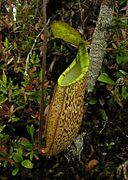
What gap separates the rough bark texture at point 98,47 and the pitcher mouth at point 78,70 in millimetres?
108

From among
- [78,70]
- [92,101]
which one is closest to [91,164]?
[92,101]

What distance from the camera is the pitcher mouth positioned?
116cm

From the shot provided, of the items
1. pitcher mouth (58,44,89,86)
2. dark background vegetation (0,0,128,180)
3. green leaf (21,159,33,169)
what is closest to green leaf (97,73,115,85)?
dark background vegetation (0,0,128,180)

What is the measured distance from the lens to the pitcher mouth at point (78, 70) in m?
1.16

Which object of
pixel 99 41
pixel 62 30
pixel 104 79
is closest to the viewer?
pixel 62 30

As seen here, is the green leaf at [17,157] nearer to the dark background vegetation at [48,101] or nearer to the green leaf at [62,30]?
the dark background vegetation at [48,101]

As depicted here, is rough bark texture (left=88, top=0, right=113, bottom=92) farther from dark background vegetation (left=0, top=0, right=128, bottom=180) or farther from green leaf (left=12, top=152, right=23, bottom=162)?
green leaf (left=12, top=152, right=23, bottom=162)

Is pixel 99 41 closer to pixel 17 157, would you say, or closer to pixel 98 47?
pixel 98 47

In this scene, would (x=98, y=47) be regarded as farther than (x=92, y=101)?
No

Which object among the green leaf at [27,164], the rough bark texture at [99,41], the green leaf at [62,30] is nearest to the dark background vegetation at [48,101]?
the green leaf at [27,164]

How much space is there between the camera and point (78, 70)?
1.22m

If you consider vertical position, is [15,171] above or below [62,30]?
below

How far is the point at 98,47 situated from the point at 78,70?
0.46ft

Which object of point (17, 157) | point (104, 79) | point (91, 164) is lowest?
point (91, 164)
